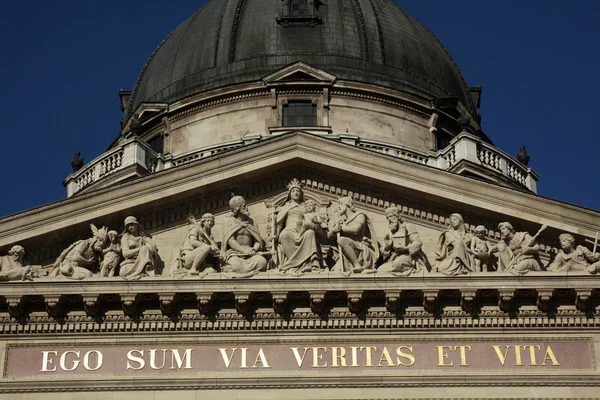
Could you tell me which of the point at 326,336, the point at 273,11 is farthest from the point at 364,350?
the point at 273,11

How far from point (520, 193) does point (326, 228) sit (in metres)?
3.70

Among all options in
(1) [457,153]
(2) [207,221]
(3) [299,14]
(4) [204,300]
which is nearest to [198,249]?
(2) [207,221]

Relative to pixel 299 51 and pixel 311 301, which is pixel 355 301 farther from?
pixel 299 51

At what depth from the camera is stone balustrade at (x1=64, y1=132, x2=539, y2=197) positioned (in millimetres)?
46250

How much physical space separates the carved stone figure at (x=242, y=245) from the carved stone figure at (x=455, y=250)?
10.8ft

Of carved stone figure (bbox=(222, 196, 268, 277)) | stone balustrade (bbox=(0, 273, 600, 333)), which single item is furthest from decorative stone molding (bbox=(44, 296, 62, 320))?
carved stone figure (bbox=(222, 196, 268, 277))

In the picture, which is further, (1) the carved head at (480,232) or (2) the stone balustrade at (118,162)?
(2) the stone balustrade at (118,162)

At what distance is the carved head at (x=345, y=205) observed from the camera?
30578mm

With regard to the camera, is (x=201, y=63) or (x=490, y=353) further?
(x=201, y=63)

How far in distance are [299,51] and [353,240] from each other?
20102mm

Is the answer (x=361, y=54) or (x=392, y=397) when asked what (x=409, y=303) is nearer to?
(x=392, y=397)

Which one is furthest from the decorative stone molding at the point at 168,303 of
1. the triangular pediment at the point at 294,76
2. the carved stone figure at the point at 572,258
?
the triangular pediment at the point at 294,76

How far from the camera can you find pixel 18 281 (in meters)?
A: 29.6

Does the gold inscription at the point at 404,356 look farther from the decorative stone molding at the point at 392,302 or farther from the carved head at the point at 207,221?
the carved head at the point at 207,221
